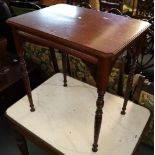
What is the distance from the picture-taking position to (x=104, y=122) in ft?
3.16

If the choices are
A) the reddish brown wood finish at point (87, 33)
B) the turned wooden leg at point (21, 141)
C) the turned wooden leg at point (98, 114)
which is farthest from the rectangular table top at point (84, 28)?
the turned wooden leg at point (21, 141)

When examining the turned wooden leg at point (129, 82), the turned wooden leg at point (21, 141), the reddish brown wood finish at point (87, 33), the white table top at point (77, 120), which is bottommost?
the turned wooden leg at point (21, 141)

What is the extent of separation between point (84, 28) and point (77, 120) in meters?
0.43

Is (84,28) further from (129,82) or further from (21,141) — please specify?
(21,141)

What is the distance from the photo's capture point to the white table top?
87 cm

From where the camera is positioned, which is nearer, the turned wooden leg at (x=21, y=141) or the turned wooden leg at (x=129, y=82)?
the turned wooden leg at (x=129, y=82)

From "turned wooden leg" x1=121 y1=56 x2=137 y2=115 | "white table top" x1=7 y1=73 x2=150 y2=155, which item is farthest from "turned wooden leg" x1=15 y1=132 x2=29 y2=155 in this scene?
"turned wooden leg" x1=121 y1=56 x2=137 y2=115

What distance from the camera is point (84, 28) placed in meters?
0.73

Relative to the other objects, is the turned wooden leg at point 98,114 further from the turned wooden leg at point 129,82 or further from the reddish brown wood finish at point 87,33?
the turned wooden leg at point 129,82

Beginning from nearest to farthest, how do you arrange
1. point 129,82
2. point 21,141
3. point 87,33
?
point 87,33 → point 129,82 → point 21,141

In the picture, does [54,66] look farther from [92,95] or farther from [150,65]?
[150,65]

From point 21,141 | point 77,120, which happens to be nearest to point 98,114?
point 77,120

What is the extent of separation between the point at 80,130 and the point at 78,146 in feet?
0.26

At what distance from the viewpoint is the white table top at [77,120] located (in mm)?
871
